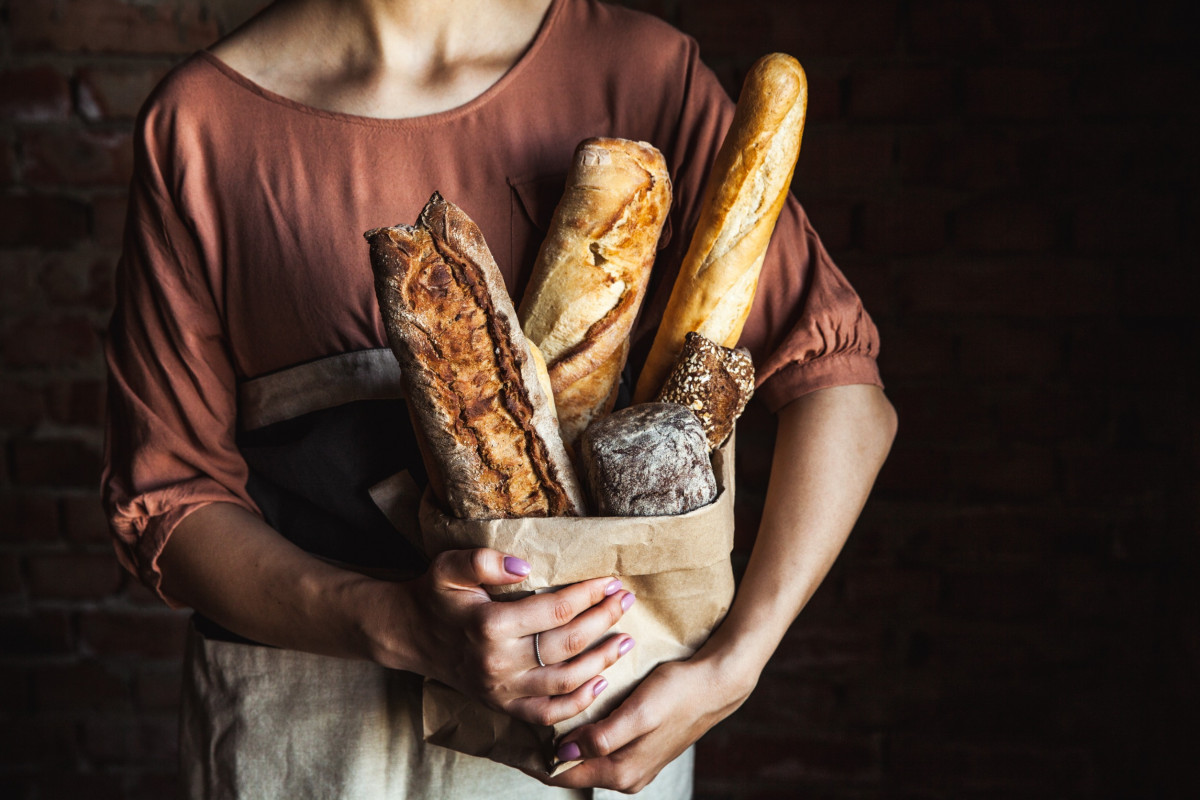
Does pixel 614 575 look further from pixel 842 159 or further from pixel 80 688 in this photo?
pixel 80 688

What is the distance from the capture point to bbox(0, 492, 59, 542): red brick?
149 centimetres

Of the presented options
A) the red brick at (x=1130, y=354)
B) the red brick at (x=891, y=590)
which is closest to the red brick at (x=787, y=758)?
the red brick at (x=891, y=590)

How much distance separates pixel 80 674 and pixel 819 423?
1453 millimetres

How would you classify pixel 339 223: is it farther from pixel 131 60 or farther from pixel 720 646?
pixel 131 60

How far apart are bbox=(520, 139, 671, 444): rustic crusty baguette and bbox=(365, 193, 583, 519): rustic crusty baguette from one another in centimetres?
8

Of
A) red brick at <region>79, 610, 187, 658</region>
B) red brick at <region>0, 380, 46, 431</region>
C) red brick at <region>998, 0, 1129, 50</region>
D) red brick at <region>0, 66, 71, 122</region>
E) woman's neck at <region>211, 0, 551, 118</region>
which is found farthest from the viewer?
red brick at <region>79, 610, 187, 658</region>

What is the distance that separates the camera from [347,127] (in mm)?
771

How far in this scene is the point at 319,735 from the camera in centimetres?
85

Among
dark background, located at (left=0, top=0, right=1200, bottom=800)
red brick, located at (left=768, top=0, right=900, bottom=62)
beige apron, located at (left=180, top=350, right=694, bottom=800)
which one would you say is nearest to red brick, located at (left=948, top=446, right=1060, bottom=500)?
dark background, located at (left=0, top=0, right=1200, bottom=800)

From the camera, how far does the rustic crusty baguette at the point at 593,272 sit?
2.21ft

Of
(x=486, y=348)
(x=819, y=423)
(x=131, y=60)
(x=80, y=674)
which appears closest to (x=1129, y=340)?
(x=819, y=423)

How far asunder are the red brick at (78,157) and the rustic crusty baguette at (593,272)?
101 centimetres

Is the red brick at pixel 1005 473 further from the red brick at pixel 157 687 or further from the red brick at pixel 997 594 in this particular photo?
the red brick at pixel 157 687

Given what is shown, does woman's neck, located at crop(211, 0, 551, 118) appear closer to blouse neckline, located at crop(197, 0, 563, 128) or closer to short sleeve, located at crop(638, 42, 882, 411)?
blouse neckline, located at crop(197, 0, 563, 128)
